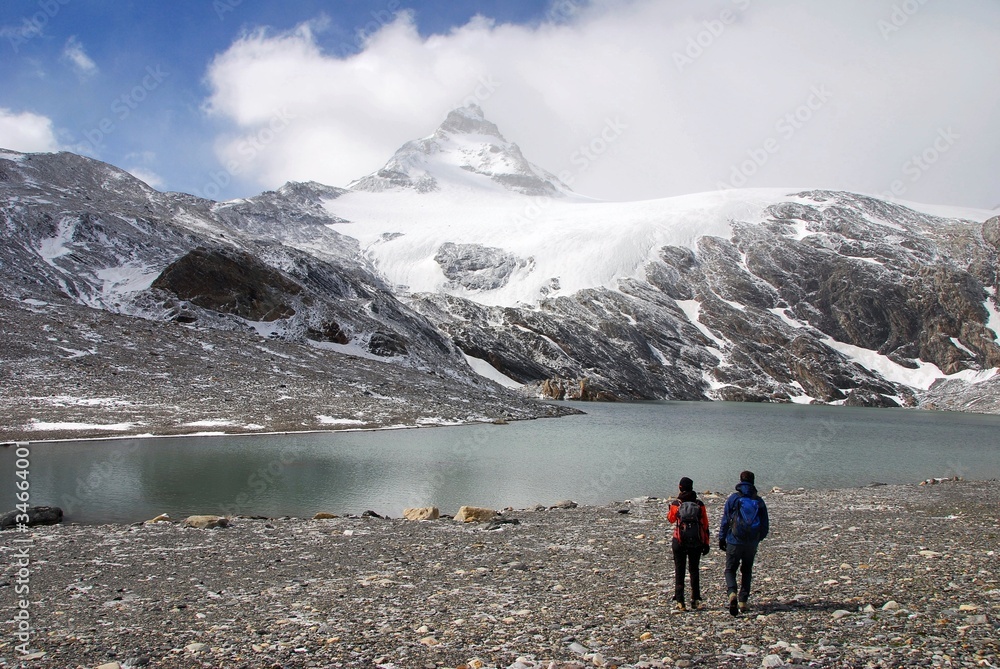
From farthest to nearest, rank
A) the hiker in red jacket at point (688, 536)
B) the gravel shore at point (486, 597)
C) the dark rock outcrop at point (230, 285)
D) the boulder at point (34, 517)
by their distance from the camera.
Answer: the dark rock outcrop at point (230, 285) → the boulder at point (34, 517) → the hiker in red jacket at point (688, 536) → the gravel shore at point (486, 597)

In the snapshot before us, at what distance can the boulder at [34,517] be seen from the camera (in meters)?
21.1

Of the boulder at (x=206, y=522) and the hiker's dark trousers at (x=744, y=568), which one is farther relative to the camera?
the boulder at (x=206, y=522)

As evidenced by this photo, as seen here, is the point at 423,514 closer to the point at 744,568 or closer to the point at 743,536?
the point at 744,568

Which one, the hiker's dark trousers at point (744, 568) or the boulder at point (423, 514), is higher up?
the hiker's dark trousers at point (744, 568)

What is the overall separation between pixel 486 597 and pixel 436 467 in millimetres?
26776

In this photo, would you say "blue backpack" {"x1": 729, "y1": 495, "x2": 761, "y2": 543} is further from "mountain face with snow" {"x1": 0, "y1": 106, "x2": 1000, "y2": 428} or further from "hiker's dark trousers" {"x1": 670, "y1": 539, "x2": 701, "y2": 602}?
"mountain face with snow" {"x1": 0, "y1": 106, "x2": 1000, "y2": 428}

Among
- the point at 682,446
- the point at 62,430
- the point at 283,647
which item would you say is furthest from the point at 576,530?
the point at 62,430

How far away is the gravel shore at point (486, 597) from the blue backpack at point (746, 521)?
4.27ft

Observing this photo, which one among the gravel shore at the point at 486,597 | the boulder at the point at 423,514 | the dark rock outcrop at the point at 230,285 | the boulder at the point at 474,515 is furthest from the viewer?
the dark rock outcrop at the point at 230,285

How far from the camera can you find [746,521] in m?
11.4

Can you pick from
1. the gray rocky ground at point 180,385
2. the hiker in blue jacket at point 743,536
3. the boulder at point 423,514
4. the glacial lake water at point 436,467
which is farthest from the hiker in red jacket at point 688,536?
the gray rocky ground at point 180,385

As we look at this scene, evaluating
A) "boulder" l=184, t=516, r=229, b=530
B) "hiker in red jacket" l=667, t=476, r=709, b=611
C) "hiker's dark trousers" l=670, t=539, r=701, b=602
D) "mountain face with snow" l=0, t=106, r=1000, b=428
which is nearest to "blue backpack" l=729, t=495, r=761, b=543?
"hiker in red jacket" l=667, t=476, r=709, b=611

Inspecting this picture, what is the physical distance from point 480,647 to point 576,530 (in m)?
11.6

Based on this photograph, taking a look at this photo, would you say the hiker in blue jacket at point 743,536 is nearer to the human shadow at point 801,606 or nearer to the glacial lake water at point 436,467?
the human shadow at point 801,606
